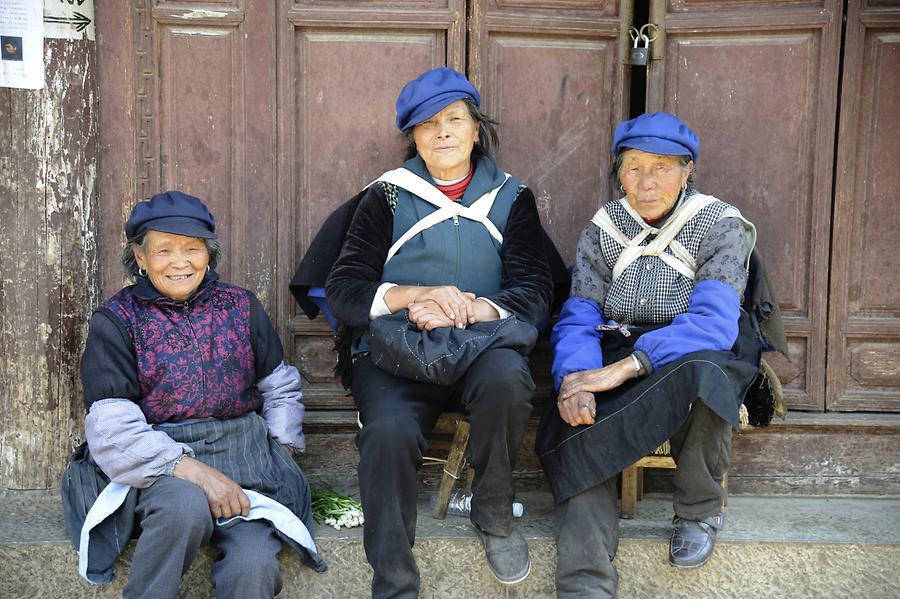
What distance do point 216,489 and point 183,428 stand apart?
28 cm

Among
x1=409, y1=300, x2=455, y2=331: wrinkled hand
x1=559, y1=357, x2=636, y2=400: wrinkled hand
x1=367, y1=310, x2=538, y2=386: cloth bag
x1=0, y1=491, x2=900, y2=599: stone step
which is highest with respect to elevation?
x1=409, y1=300, x2=455, y2=331: wrinkled hand

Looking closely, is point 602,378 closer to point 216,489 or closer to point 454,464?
Result: point 454,464

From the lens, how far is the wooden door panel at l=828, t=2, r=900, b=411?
3832 millimetres

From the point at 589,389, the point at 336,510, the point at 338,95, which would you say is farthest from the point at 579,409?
the point at 338,95

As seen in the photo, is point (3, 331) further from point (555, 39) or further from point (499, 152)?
point (555, 39)

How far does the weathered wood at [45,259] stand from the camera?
3.59 m

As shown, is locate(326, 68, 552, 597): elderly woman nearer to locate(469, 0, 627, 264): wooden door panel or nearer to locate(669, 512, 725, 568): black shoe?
locate(469, 0, 627, 264): wooden door panel

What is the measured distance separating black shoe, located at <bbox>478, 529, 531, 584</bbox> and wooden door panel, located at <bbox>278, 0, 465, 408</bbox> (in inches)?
45.8

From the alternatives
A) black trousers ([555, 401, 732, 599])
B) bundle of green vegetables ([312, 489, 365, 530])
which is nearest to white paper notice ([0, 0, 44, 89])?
bundle of green vegetables ([312, 489, 365, 530])

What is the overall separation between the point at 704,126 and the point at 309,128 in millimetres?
1588

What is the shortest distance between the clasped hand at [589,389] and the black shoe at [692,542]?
0.49 meters

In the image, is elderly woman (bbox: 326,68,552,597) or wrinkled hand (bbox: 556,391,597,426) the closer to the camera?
elderly woman (bbox: 326,68,552,597)

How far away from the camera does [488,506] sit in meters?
3.19

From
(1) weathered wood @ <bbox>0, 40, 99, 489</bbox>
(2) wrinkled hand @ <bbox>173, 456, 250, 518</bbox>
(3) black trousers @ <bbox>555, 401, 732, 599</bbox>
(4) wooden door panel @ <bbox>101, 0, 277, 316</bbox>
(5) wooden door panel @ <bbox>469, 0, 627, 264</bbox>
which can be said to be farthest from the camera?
(5) wooden door panel @ <bbox>469, 0, 627, 264</bbox>
